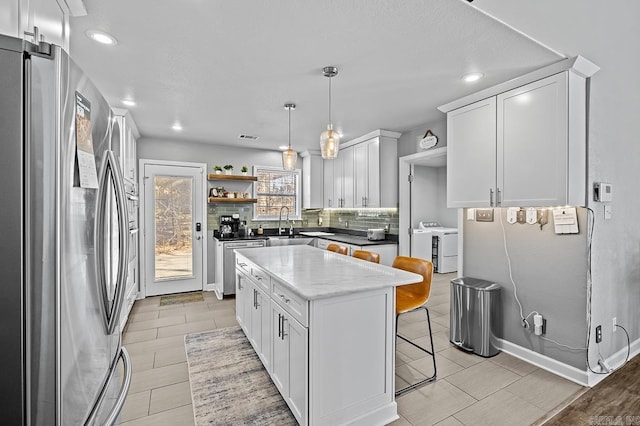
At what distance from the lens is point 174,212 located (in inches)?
200

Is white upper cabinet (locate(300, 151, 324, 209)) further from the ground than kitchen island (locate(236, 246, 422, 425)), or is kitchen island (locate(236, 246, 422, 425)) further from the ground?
white upper cabinet (locate(300, 151, 324, 209))

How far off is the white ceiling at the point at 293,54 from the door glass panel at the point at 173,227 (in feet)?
5.28

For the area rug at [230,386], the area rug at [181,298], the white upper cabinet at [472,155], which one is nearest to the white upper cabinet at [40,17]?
the area rug at [230,386]

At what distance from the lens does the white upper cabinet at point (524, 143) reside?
2.39 meters

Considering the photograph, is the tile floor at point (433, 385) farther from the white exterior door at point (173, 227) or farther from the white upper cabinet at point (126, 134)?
the white upper cabinet at point (126, 134)

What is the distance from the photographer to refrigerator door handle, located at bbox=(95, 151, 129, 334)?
113 centimetres

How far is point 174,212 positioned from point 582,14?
5.25 m

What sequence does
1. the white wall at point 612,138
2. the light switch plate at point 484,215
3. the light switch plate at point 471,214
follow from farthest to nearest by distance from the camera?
the light switch plate at point 471,214 < the light switch plate at point 484,215 < the white wall at point 612,138

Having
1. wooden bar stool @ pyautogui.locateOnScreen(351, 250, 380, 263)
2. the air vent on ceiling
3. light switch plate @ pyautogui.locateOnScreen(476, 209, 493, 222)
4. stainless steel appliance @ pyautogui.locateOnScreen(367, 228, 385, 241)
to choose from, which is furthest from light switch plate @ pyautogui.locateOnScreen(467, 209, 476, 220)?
the air vent on ceiling

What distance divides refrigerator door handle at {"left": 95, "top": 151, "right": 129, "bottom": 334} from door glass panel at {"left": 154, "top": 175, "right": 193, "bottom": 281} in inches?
156

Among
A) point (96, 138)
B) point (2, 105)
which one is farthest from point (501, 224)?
point (2, 105)

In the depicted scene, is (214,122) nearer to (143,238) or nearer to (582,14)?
(143,238)

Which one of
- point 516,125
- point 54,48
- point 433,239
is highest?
point 516,125

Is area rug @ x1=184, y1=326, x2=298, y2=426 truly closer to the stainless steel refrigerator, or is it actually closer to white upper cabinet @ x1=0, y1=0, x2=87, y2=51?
the stainless steel refrigerator
